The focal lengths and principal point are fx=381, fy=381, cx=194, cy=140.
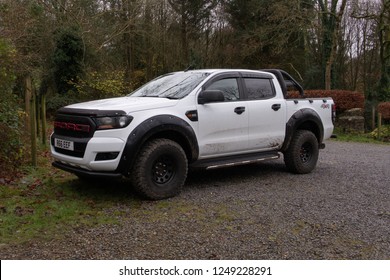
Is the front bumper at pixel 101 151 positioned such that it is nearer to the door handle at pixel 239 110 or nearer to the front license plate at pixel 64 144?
the front license plate at pixel 64 144

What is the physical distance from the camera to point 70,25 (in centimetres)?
1686

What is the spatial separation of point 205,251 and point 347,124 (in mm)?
13032

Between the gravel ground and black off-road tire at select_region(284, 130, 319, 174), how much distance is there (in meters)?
0.39

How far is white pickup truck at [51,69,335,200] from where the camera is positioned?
4820 mm

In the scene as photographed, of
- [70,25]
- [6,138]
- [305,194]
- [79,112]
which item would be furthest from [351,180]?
[70,25]

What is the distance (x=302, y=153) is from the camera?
720 centimetres

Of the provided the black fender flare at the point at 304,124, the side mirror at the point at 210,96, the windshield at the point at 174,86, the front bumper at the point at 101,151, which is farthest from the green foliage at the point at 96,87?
the front bumper at the point at 101,151

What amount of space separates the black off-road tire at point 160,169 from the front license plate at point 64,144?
0.89m

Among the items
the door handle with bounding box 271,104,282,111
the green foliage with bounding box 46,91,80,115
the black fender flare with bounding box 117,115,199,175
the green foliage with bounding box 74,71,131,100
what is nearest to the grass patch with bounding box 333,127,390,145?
the door handle with bounding box 271,104,282,111

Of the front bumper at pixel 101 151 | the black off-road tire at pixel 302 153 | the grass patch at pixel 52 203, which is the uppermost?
the front bumper at pixel 101 151

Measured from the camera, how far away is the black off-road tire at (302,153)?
6.90 metres

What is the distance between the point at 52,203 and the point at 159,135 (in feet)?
5.45

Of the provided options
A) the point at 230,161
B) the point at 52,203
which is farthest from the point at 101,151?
the point at 230,161

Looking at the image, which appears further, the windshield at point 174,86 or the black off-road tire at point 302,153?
the black off-road tire at point 302,153
